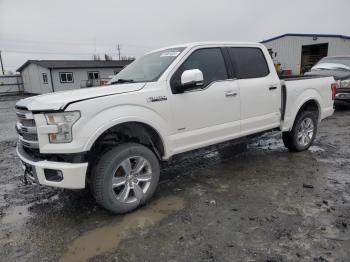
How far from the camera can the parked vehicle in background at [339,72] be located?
9961mm

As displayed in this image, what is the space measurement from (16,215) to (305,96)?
5041mm

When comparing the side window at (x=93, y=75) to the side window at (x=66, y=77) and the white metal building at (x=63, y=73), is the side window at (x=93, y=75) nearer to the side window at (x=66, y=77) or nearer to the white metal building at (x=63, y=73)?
the white metal building at (x=63, y=73)

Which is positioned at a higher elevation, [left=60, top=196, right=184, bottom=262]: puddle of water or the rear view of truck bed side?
the rear view of truck bed side

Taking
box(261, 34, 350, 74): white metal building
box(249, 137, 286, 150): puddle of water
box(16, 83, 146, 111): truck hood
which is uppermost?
box(261, 34, 350, 74): white metal building

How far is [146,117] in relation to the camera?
11.6ft

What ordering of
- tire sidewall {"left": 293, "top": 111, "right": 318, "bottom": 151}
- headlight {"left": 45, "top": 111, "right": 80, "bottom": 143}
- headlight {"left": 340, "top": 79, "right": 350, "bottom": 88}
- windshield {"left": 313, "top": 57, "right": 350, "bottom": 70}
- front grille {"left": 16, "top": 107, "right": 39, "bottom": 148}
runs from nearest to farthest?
headlight {"left": 45, "top": 111, "right": 80, "bottom": 143} → front grille {"left": 16, "top": 107, "right": 39, "bottom": 148} → tire sidewall {"left": 293, "top": 111, "right": 318, "bottom": 151} → headlight {"left": 340, "top": 79, "right": 350, "bottom": 88} → windshield {"left": 313, "top": 57, "right": 350, "bottom": 70}

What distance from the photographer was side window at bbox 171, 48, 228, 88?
412 cm

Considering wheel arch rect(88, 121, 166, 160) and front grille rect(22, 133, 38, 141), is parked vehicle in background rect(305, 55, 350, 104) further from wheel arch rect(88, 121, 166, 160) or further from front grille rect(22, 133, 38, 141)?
front grille rect(22, 133, 38, 141)

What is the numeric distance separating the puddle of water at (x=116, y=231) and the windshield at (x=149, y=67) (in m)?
1.63

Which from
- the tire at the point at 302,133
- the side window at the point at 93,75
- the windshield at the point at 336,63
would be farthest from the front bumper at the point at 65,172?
the side window at the point at 93,75

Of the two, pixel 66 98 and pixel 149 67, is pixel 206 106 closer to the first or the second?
pixel 149 67

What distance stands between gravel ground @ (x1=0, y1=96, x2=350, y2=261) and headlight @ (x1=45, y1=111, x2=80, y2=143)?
105 cm

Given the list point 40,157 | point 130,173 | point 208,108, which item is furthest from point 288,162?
point 40,157

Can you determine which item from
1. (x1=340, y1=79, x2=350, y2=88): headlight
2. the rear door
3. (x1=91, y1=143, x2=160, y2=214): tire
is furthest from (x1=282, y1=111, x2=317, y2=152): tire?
(x1=340, y1=79, x2=350, y2=88): headlight
